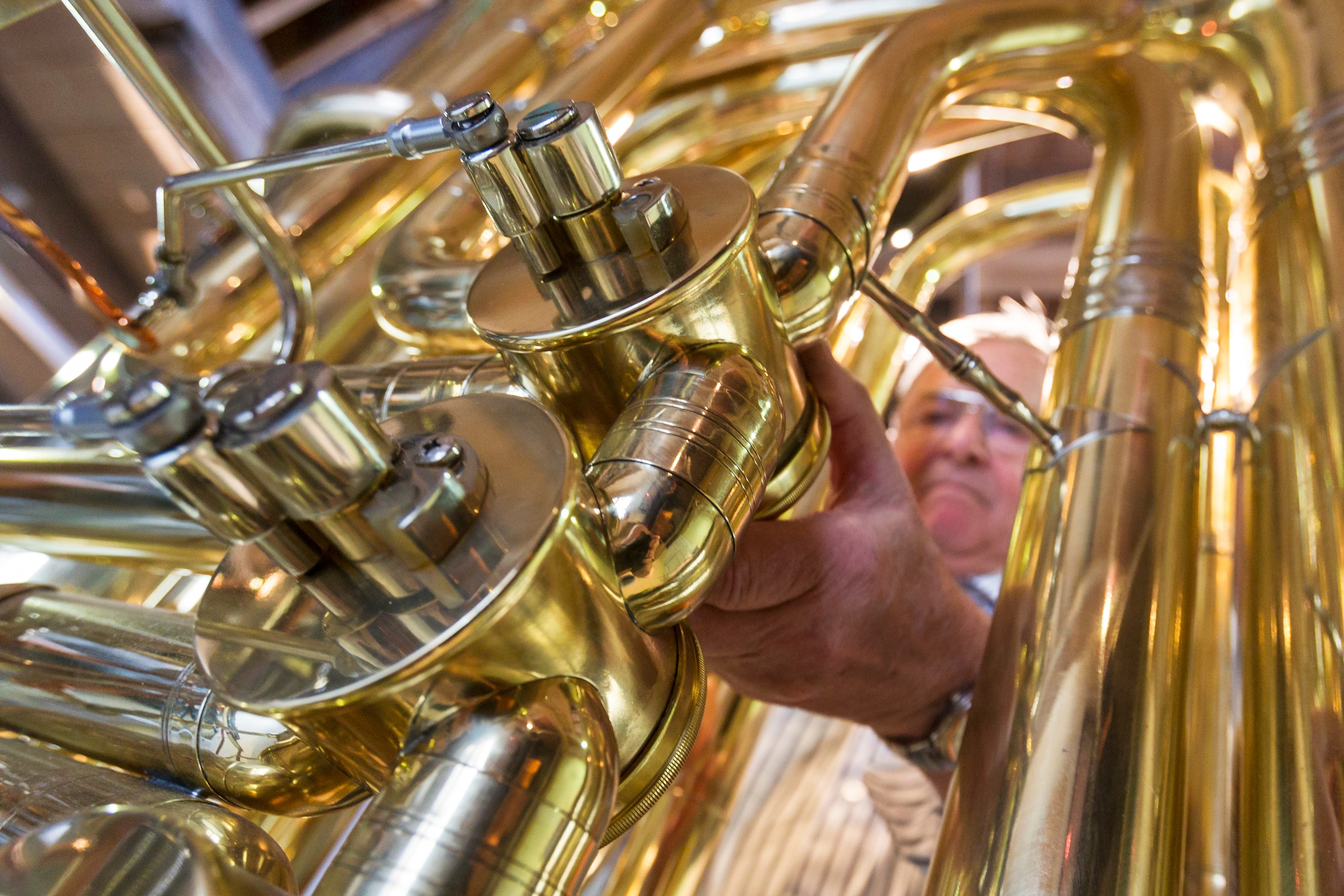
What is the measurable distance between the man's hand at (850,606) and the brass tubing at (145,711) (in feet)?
0.55

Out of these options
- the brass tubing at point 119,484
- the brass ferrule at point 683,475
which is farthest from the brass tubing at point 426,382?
the brass ferrule at point 683,475

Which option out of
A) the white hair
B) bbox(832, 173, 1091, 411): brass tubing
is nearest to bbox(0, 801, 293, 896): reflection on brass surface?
bbox(832, 173, 1091, 411): brass tubing

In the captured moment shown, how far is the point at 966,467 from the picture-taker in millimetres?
1093

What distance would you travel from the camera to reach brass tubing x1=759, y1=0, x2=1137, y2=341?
1.29 feet

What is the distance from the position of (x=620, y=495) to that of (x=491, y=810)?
0.09m

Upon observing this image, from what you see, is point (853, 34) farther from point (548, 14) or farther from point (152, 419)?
point (152, 419)

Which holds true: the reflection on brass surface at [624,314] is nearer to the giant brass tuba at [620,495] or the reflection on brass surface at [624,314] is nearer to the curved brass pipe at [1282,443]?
the giant brass tuba at [620,495]

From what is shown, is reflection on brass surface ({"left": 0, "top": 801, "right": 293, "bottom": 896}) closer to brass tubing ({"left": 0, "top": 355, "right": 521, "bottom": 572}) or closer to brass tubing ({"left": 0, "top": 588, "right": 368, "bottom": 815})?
brass tubing ({"left": 0, "top": 588, "right": 368, "bottom": 815})

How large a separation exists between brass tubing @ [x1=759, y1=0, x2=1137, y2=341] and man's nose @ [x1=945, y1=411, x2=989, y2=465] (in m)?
0.48

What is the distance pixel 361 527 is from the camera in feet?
0.79

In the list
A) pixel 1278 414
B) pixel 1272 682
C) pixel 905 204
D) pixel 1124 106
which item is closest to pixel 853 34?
pixel 1124 106

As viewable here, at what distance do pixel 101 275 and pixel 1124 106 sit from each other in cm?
139

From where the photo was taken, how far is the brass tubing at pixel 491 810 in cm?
22

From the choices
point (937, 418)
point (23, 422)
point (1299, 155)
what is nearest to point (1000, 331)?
point (937, 418)
